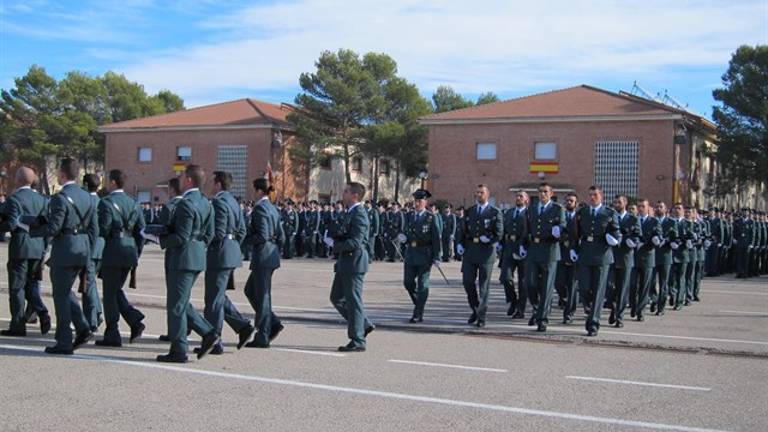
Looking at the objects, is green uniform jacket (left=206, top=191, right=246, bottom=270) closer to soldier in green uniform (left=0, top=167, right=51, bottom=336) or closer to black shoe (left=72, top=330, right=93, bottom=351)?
black shoe (left=72, top=330, right=93, bottom=351)

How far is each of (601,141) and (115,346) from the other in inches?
1475

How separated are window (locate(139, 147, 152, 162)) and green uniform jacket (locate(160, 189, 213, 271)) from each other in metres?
49.2

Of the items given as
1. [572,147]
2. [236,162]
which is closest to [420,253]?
[572,147]

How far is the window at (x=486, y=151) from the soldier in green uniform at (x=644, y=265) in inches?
1298

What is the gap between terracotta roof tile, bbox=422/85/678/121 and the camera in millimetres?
44344

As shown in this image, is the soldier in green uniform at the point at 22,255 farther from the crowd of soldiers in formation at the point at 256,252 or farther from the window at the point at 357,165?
the window at the point at 357,165

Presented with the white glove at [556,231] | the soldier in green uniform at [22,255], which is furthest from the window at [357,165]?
the soldier in green uniform at [22,255]

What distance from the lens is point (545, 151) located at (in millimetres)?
45688

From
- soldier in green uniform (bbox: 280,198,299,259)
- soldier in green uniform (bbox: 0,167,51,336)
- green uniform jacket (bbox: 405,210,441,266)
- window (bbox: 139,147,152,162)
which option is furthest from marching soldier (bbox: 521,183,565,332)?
window (bbox: 139,147,152,162)

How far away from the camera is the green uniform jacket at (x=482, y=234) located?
12484 millimetres

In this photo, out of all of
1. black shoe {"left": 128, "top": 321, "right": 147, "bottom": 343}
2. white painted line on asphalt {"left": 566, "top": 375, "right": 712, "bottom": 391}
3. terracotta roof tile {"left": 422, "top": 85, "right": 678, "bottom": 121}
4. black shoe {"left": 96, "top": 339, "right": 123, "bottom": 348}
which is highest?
terracotta roof tile {"left": 422, "top": 85, "right": 678, "bottom": 121}

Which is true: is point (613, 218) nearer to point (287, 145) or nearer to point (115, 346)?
point (115, 346)

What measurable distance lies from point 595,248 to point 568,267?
1.73 m

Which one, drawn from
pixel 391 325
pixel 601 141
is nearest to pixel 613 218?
pixel 391 325
